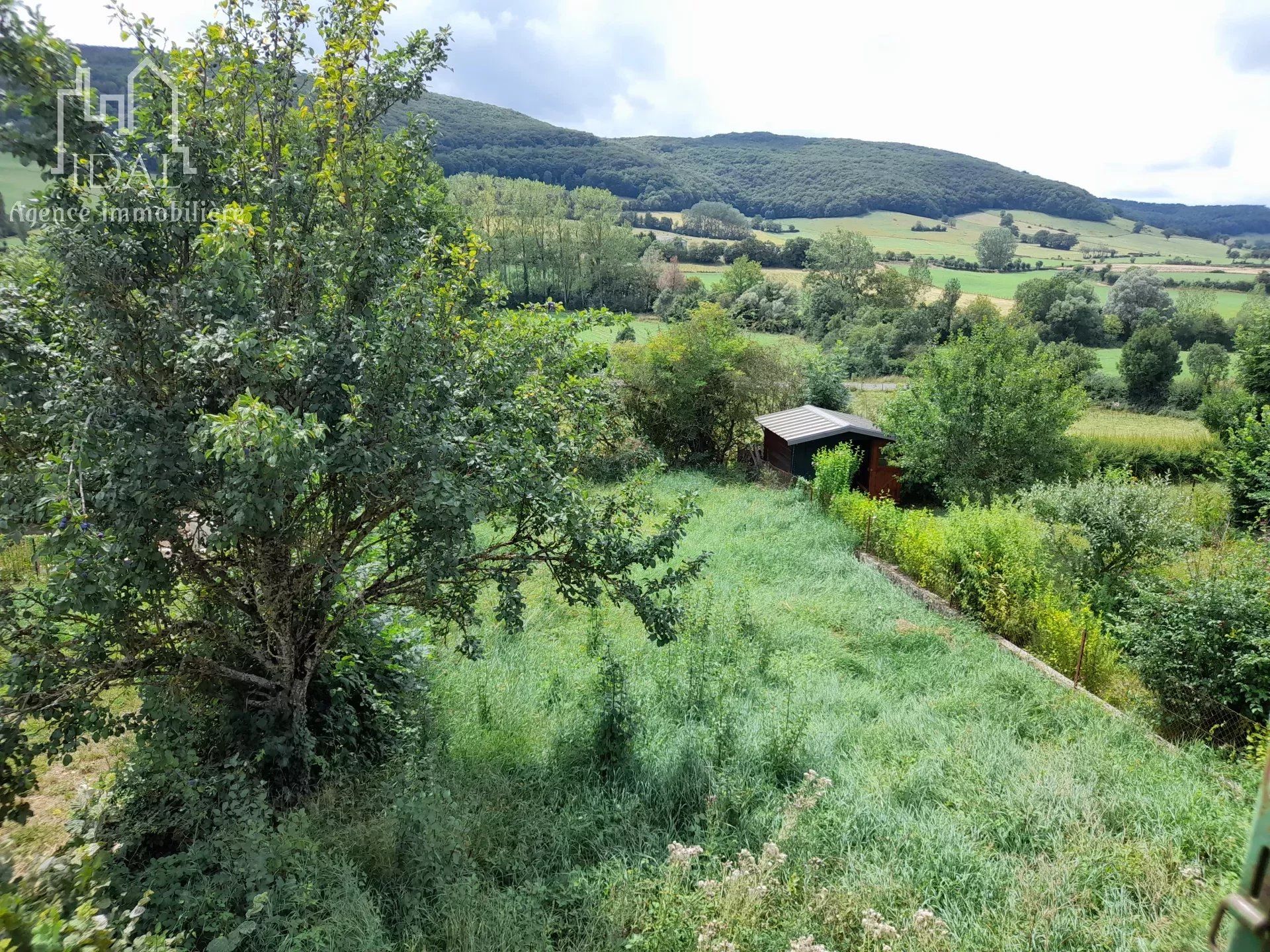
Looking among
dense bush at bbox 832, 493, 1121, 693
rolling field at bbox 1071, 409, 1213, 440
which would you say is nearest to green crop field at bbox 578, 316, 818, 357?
dense bush at bbox 832, 493, 1121, 693

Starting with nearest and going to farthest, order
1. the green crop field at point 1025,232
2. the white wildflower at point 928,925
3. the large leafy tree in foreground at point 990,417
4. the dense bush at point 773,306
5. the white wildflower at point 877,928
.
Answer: the white wildflower at point 877,928 → the white wildflower at point 928,925 → the large leafy tree in foreground at point 990,417 → the dense bush at point 773,306 → the green crop field at point 1025,232

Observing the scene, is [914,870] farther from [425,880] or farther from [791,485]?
[791,485]

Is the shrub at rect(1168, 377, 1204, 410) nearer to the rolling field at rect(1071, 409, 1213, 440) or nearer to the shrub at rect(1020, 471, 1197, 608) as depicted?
the rolling field at rect(1071, 409, 1213, 440)

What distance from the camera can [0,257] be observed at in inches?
181

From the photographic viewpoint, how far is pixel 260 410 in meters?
3.42

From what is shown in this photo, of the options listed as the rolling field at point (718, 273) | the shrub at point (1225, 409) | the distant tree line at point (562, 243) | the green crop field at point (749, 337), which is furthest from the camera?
the rolling field at point (718, 273)

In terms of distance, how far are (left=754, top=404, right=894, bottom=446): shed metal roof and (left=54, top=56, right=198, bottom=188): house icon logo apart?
17.6 m

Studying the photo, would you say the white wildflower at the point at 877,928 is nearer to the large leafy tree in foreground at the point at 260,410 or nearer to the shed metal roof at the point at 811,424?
the large leafy tree in foreground at the point at 260,410

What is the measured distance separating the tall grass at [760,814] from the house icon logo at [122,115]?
4.41 metres

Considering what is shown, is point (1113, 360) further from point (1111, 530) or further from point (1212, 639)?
point (1212, 639)

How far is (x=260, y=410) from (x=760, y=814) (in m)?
4.58

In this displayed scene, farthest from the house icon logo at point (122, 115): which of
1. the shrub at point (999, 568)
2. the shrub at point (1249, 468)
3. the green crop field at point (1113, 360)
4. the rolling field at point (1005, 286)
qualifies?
the rolling field at point (1005, 286)

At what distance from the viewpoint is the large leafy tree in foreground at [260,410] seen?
3.91 meters

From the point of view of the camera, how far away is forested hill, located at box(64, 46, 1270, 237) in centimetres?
9731
